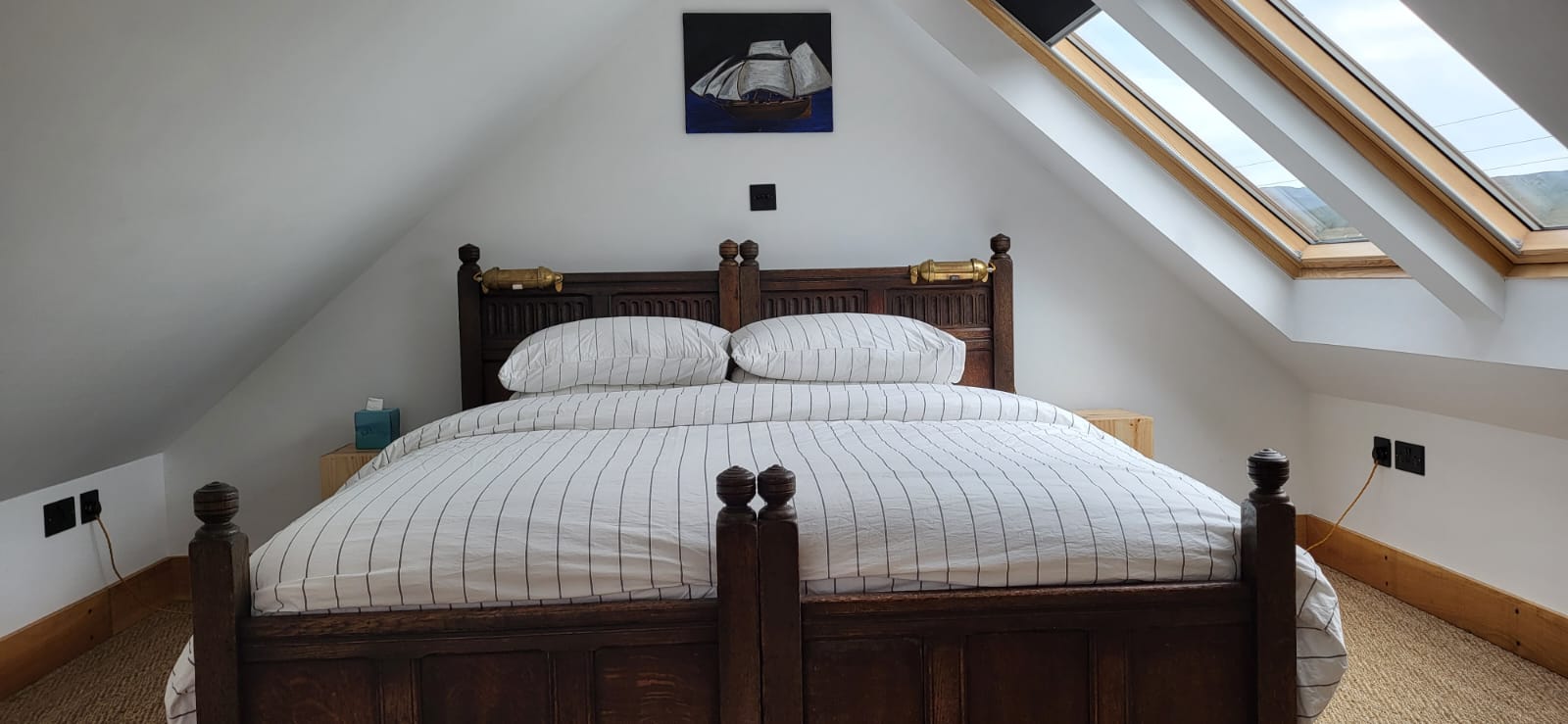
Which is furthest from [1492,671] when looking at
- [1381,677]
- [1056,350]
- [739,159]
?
[739,159]

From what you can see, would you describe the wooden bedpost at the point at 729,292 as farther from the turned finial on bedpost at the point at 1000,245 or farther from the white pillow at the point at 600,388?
the turned finial on bedpost at the point at 1000,245

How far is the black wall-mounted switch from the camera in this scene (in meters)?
3.79

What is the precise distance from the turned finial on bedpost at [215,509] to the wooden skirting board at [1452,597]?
9.72ft

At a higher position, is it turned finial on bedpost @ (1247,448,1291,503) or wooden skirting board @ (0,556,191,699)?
turned finial on bedpost @ (1247,448,1291,503)

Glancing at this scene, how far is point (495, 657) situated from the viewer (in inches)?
64.5

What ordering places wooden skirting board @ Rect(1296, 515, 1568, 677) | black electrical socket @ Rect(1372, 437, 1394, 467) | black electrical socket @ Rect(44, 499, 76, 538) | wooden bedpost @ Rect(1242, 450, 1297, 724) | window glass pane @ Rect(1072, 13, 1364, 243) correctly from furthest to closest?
1. black electrical socket @ Rect(1372, 437, 1394, 467)
2. window glass pane @ Rect(1072, 13, 1364, 243)
3. black electrical socket @ Rect(44, 499, 76, 538)
4. wooden skirting board @ Rect(1296, 515, 1568, 677)
5. wooden bedpost @ Rect(1242, 450, 1297, 724)

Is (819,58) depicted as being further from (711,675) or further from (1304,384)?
(711,675)

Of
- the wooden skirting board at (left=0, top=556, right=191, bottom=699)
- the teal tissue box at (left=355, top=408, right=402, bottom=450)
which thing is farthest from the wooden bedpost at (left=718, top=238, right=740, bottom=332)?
the wooden skirting board at (left=0, top=556, right=191, bottom=699)

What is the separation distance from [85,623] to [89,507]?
33 centimetres

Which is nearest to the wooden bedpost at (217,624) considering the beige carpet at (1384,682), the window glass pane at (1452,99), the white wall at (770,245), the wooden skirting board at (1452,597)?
the beige carpet at (1384,682)

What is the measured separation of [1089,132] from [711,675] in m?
2.44

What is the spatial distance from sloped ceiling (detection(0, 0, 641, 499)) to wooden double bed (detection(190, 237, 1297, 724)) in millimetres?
576

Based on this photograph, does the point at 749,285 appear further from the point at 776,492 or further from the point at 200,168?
the point at 776,492

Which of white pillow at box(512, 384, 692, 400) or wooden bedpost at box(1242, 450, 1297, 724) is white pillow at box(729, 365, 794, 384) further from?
wooden bedpost at box(1242, 450, 1297, 724)
